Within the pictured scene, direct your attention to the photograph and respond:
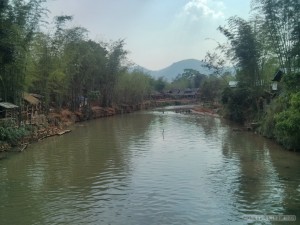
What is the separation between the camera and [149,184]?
46.2ft

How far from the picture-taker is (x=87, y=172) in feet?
53.2

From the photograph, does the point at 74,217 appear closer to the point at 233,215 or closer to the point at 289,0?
the point at 233,215

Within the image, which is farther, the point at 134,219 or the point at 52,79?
the point at 52,79

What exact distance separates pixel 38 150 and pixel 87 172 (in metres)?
6.91

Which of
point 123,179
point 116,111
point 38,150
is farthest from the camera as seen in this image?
point 116,111

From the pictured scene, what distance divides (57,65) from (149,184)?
24.3 meters

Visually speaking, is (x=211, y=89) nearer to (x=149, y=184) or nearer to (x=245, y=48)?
(x=245, y=48)

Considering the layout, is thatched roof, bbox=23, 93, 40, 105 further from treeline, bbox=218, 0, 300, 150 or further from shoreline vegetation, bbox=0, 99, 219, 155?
treeline, bbox=218, 0, 300, 150

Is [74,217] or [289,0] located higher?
[289,0]

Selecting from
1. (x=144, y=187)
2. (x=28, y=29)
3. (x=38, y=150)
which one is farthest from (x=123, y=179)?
(x=28, y=29)

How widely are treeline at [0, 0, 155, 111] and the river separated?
526 centimetres

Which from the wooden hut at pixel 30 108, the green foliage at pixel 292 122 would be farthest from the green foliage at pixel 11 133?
the green foliage at pixel 292 122

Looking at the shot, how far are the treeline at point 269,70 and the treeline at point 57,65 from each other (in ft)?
46.7

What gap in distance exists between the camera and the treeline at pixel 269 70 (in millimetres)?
20203
